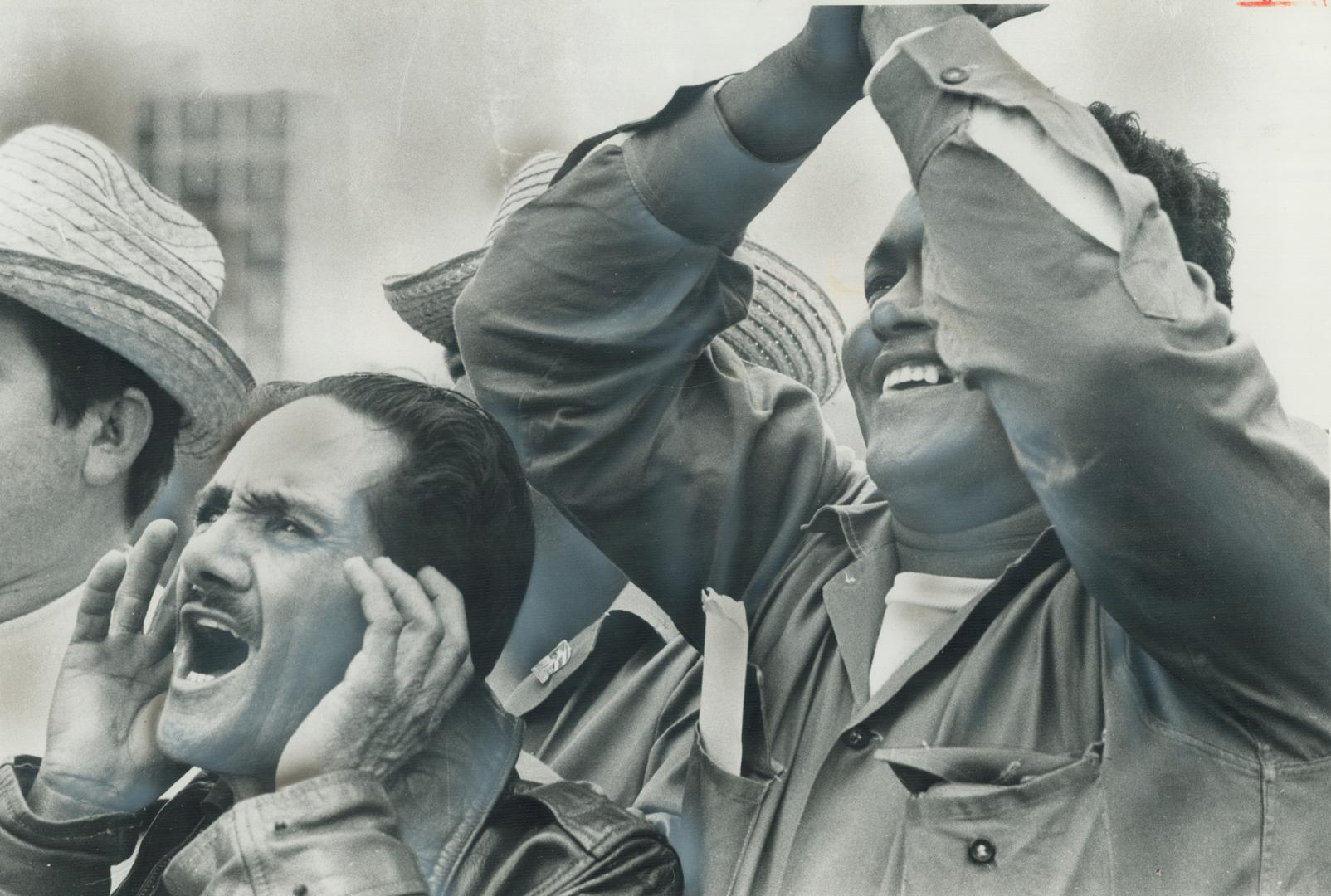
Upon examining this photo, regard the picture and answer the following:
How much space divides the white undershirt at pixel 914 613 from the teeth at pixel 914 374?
333mm

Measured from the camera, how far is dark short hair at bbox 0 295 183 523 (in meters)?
3.96

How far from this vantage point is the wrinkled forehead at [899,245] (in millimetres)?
3617

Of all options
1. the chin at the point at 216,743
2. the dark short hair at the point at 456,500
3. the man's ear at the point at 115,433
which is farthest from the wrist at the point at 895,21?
the man's ear at the point at 115,433

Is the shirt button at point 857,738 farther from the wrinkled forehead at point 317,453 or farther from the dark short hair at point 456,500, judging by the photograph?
the wrinkled forehead at point 317,453

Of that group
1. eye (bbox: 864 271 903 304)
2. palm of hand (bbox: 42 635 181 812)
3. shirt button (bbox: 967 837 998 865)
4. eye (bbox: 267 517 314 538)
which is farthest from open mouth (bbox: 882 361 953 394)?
palm of hand (bbox: 42 635 181 812)

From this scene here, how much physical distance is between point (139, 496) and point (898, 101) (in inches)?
68.9

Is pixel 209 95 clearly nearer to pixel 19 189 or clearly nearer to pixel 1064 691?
pixel 19 189

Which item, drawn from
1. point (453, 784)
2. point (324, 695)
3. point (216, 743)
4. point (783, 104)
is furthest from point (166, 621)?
point (783, 104)

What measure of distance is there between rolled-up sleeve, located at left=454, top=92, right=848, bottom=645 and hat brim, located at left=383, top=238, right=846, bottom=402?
8 centimetres

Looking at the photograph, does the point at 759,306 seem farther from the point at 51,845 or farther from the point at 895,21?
the point at 51,845

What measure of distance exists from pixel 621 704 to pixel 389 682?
61 cm

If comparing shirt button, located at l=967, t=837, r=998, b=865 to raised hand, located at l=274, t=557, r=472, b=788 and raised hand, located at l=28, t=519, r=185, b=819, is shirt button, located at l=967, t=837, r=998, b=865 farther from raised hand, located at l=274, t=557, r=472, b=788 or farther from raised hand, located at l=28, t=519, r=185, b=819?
raised hand, located at l=28, t=519, r=185, b=819

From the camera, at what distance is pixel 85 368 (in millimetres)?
3979

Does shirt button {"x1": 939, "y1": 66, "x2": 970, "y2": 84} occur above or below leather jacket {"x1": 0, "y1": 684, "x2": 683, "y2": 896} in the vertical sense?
above
